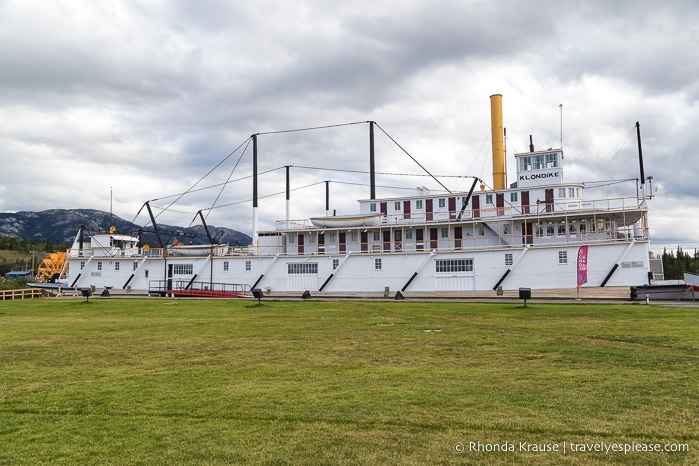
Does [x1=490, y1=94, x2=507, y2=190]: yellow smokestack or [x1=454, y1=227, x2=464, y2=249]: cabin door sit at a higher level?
[x1=490, y1=94, x2=507, y2=190]: yellow smokestack

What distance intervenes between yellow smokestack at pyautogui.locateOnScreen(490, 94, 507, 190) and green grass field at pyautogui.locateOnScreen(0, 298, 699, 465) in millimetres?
31532

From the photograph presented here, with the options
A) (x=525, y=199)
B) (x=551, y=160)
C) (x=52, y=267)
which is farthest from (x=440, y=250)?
(x=52, y=267)

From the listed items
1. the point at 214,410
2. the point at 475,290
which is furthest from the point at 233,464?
the point at 475,290

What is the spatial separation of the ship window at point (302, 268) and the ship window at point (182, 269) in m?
10.1

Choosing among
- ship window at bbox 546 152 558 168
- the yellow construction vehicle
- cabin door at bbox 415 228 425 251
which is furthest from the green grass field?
the yellow construction vehicle

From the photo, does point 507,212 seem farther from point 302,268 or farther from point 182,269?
point 182,269

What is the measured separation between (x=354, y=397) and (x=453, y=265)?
31992 millimetres

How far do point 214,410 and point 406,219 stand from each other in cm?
3757

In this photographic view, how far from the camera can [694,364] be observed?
993 centimetres

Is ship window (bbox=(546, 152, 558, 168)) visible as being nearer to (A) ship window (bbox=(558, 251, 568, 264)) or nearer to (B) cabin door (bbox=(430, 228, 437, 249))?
(A) ship window (bbox=(558, 251, 568, 264))

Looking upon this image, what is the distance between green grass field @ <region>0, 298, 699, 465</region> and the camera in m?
5.81

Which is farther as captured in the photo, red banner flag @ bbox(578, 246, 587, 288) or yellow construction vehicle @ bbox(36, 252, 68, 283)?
yellow construction vehicle @ bbox(36, 252, 68, 283)

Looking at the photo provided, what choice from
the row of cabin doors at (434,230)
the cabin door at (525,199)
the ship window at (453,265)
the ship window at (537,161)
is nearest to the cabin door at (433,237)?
the row of cabin doors at (434,230)

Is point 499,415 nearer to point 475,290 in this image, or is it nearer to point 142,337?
point 142,337
